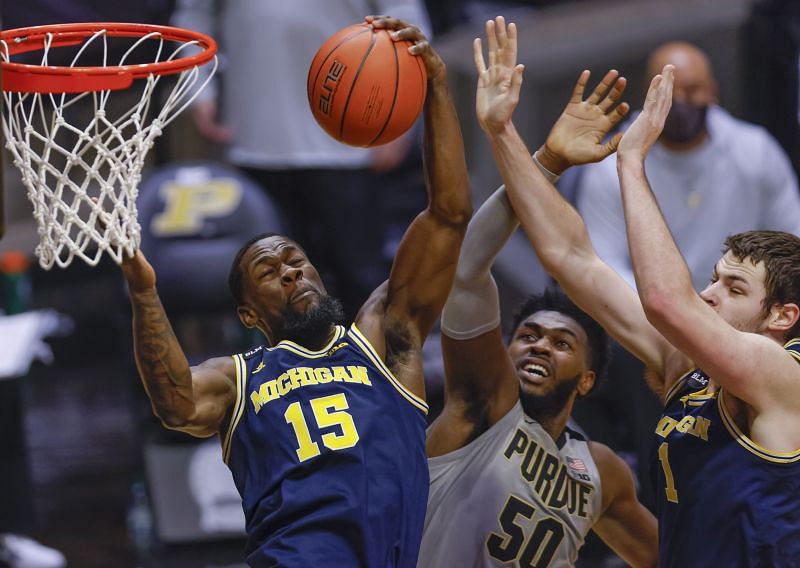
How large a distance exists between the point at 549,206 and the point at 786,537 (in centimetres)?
111

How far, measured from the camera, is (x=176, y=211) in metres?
6.92

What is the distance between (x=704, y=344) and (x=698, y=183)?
3.28 meters

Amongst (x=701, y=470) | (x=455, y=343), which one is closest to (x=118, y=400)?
(x=455, y=343)

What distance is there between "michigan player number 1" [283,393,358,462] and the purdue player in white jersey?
52 centimetres

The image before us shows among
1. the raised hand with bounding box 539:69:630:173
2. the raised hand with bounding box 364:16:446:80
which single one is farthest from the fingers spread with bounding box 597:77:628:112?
the raised hand with bounding box 364:16:446:80

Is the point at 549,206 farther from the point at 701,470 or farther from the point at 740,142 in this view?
the point at 740,142

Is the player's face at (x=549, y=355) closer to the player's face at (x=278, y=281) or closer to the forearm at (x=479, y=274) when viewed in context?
the forearm at (x=479, y=274)

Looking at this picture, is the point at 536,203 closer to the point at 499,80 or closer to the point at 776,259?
the point at 499,80

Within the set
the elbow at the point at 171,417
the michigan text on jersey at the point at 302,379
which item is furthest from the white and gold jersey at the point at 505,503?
the elbow at the point at 171,417

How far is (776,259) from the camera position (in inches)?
144

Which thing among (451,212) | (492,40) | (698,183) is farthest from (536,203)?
(698,183)

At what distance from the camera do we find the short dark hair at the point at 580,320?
4434 mm

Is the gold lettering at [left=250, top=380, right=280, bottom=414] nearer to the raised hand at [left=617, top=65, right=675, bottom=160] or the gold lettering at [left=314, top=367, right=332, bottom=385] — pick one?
the gold lettering at [left=314, top=367, right=332, bottom=385]

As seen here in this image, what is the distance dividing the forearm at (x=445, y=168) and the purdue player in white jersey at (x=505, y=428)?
0.44 ft
